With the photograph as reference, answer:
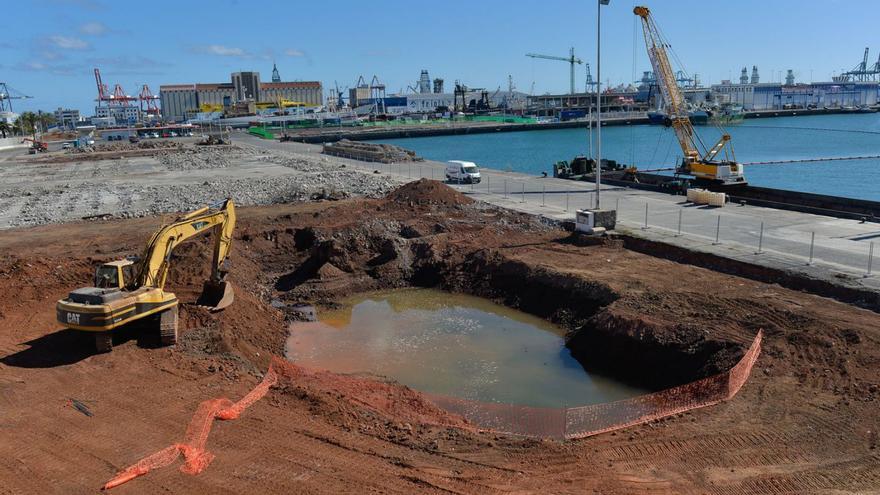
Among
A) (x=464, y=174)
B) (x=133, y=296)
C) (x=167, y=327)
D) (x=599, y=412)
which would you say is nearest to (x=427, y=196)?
(x=464, y=174)

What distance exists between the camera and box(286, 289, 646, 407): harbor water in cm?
1692

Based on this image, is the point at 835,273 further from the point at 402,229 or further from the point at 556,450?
the point at 402,229

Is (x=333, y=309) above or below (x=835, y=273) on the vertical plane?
below

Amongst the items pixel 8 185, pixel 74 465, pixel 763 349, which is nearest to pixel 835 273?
pixel 763 349

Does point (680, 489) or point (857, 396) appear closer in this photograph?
point (680, 489)

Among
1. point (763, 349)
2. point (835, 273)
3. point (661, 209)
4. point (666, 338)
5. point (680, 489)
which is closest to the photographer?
point (680, 489)

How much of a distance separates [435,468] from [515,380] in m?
6.70

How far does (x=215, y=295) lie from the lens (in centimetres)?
1938

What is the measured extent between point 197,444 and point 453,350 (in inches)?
360

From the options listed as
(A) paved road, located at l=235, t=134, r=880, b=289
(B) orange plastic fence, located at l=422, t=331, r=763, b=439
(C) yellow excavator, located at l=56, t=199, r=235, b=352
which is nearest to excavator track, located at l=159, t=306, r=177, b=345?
(C) yellow excavator, located at l=56, t=199, r=235, b=352

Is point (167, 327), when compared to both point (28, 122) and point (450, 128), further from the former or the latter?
point (28, 122)

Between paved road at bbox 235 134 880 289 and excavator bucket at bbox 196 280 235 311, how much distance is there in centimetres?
1643

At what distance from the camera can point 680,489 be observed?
10.4m

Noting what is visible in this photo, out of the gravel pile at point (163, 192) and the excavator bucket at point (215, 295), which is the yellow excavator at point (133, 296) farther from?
the gravel pile at point (163, 192)
